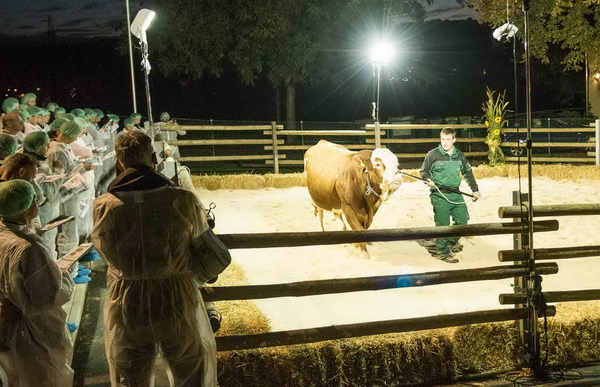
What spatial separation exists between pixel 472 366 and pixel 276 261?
3790mm

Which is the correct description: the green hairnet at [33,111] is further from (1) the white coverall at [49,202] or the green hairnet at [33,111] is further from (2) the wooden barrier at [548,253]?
(2) the wooden barrier at [548,253]

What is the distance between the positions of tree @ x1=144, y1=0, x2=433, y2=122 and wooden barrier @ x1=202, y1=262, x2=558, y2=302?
19.6 m

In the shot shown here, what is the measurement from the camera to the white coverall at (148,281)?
318cm

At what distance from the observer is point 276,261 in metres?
8.38

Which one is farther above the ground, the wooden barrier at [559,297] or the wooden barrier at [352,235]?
the wooden barrier at [352,235]

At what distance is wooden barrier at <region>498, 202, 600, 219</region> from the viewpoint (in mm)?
4969

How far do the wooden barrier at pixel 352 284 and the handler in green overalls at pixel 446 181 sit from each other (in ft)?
11.0

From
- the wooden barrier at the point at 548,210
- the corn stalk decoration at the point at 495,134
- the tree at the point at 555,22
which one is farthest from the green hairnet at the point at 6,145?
the corn stalk decoration at the point at 495,134

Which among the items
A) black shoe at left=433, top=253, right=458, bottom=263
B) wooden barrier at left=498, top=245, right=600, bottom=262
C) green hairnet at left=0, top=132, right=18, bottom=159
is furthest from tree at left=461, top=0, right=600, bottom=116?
green hairnet at left=0, top=132, right=18, bottom=159

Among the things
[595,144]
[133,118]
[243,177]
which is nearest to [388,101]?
[595,144]

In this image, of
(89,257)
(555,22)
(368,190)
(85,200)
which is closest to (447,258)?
(368,190)

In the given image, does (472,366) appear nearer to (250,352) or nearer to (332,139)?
(250,352)

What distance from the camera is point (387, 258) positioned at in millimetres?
8617

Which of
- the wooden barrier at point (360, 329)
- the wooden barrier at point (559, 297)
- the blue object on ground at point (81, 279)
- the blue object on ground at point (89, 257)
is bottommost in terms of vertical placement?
the wooden barrier at point (360, 329)
